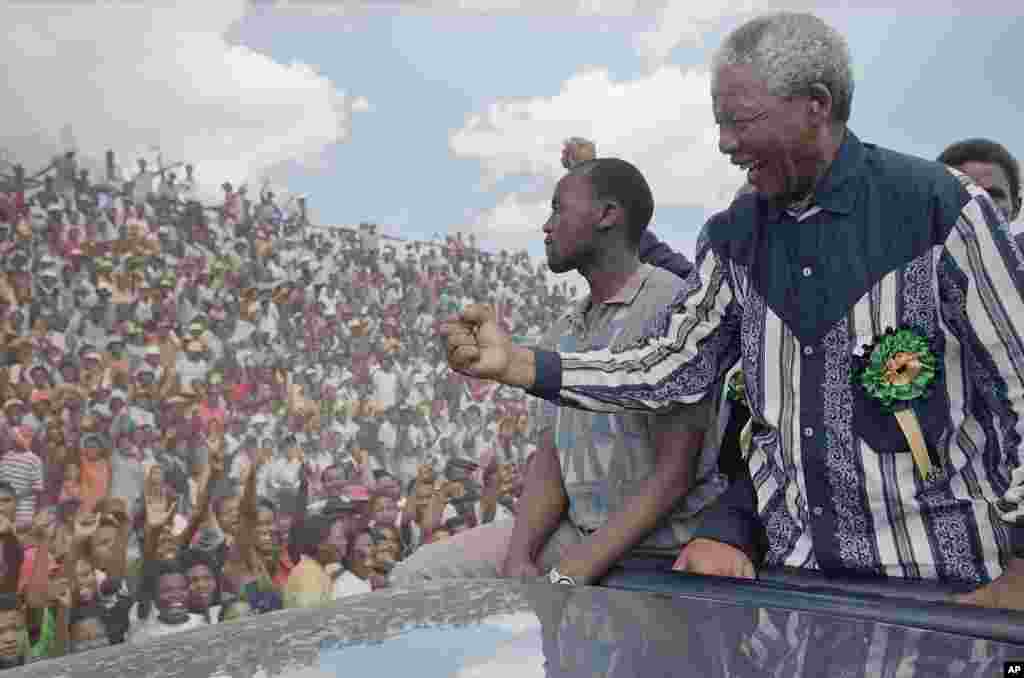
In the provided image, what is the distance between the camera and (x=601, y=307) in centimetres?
225

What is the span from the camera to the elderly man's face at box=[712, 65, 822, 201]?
1486 millimetres

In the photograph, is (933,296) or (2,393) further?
(2,393)

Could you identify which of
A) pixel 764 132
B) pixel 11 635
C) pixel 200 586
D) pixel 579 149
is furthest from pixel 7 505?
pixel 764 132

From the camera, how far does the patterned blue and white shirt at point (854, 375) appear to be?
136 centimetres

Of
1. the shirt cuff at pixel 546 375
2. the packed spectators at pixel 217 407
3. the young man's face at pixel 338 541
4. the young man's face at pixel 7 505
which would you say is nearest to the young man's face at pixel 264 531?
the packed spectators at pixel 217 407

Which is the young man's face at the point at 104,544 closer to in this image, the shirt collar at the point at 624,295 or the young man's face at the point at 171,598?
the young man's face at the point at 171,598

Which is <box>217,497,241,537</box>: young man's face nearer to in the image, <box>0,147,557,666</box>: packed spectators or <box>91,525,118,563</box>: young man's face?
<box>0,147,557,666</box>: packed spectators

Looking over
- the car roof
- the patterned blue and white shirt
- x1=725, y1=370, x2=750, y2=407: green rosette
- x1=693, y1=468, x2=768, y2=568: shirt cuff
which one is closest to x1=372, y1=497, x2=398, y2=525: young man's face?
x1=725, y1=370, x2=750, y2=407: green rosette

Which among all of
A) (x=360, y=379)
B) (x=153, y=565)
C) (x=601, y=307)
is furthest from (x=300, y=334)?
(x=601, y=307)

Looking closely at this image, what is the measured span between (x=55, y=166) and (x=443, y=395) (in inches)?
193

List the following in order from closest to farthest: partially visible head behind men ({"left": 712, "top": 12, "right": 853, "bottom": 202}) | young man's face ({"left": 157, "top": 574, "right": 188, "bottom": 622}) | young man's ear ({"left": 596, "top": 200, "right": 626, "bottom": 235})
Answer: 1. partially visible head behind men ({"left": 712, "top": 12, "right": 853, "bottom": 202})
2. young man's ear ({"left": 596, "top": 200, "right": 626, "bottom": 235})
3. young man's face ({"left": 157, "top": 574, "right": 188, "bottom": 622})

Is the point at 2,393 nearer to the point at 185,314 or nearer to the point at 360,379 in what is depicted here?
the point at 185,314

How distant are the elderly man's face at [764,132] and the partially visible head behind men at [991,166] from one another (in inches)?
55.2

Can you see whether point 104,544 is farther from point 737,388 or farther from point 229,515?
point 737,388
